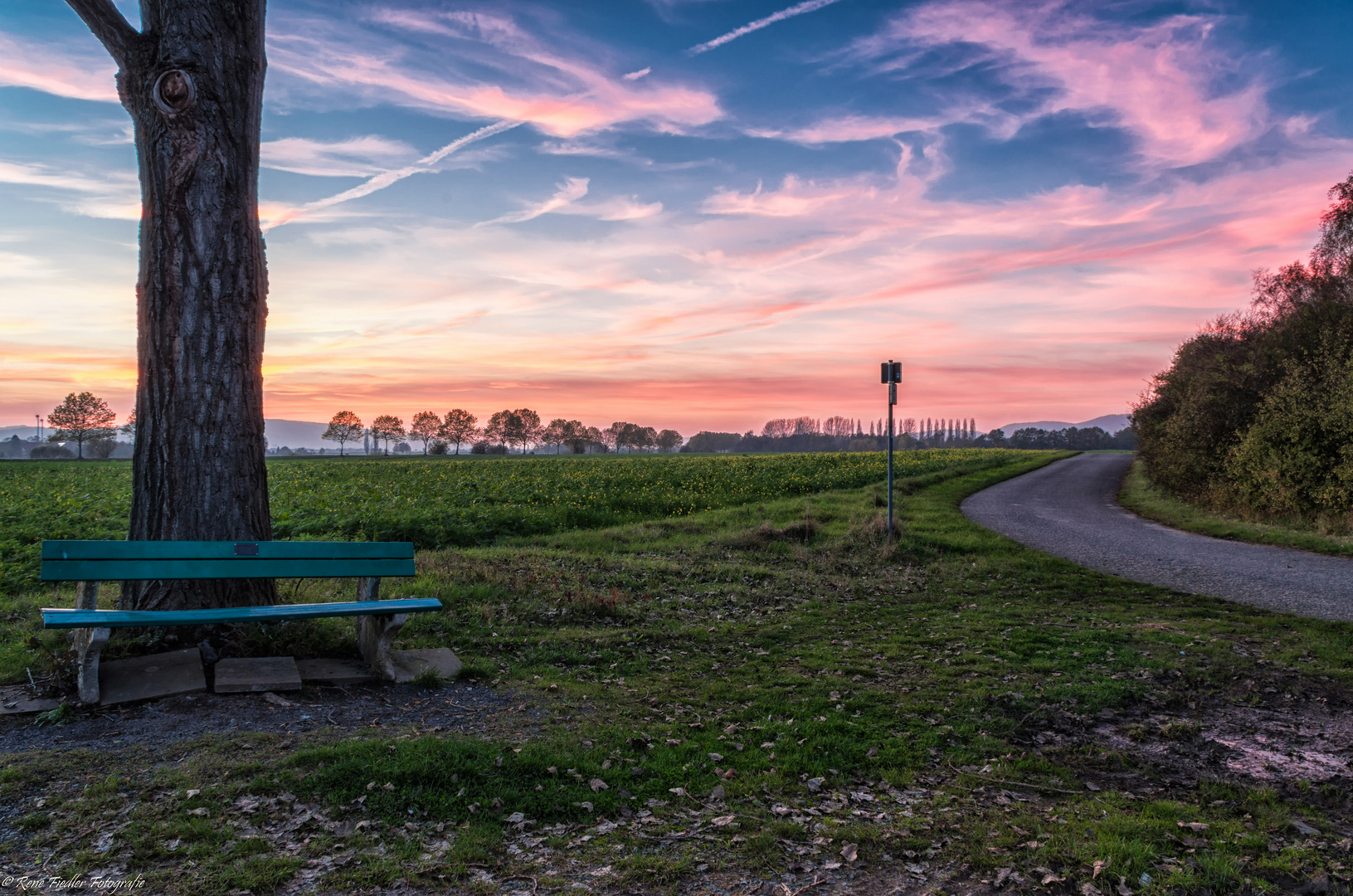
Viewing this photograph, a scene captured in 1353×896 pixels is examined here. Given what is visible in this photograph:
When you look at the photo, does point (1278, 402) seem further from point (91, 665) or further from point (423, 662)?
point (91, 665)

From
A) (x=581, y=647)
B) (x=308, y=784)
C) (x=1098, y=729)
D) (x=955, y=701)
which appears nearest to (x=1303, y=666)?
(x=1098, y=729)

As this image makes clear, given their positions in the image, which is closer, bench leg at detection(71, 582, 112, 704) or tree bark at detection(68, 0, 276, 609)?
bench leg at detection(71, 582, 112, 704)

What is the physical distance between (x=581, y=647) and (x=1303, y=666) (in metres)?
7.01

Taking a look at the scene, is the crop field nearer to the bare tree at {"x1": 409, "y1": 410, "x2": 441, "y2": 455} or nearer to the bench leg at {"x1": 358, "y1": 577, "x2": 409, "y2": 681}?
the bench leg at {"x1": 358, "y1": 577, "x2": 409, "y2": 681}

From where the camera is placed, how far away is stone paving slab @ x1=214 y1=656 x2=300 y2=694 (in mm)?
5324

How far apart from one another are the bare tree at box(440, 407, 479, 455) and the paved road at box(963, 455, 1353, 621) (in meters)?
Result: 135

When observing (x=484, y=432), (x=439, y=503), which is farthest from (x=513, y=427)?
(x=439, y=503)

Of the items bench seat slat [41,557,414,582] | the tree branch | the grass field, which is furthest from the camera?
the tree branch

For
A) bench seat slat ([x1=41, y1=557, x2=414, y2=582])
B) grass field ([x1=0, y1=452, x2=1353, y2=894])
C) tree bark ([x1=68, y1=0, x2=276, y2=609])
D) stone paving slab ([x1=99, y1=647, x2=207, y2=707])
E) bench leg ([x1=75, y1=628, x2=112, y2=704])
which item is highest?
tree bark ([x1=68, y1=0, x2=276, y2=609])

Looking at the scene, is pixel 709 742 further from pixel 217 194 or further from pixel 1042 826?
pixel 217 194

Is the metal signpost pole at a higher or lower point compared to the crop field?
higher

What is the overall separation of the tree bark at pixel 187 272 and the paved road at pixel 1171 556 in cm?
1238

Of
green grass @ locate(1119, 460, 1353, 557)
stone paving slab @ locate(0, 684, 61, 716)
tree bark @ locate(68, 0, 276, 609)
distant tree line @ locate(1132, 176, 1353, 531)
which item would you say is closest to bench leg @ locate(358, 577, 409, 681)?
tree bark @ locate(68, 0, 276, 609)

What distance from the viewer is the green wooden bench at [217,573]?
4.90 meters
